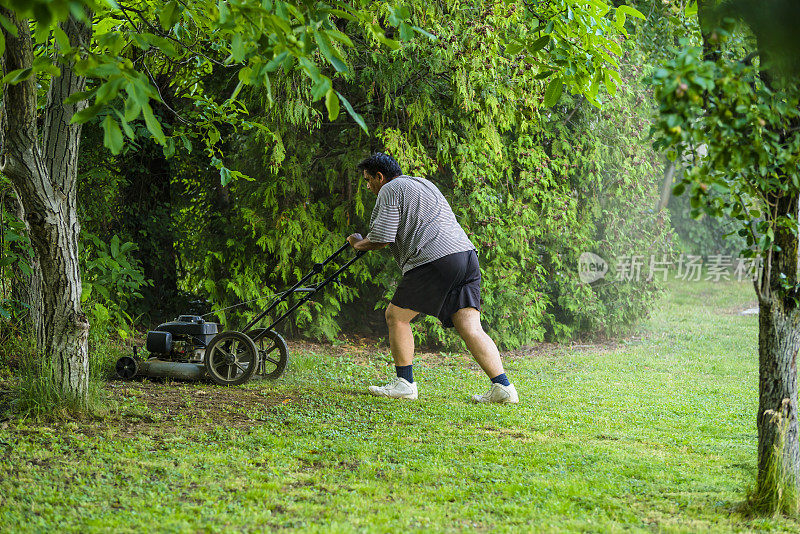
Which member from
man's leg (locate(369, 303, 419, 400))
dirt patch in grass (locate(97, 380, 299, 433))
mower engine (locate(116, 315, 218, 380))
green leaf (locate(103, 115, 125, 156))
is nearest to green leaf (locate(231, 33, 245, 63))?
green leaf (locate(103, 115, 125, 156))

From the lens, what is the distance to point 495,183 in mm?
8133

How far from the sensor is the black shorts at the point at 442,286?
16.8 ft

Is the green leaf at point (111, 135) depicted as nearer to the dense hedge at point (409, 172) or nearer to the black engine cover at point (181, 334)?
the black engine cover at point (181, 334)

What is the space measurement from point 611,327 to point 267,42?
24.8ft

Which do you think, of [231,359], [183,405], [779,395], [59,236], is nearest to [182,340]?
[231,359]

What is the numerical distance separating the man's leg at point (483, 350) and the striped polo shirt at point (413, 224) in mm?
458

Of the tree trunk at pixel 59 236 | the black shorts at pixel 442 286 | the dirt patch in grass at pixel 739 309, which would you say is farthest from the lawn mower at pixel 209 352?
the dirt patch in grass at pixel 739 309

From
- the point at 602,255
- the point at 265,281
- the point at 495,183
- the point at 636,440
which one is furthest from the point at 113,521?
the point at 602,255

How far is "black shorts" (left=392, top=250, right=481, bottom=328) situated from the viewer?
5.13 meters

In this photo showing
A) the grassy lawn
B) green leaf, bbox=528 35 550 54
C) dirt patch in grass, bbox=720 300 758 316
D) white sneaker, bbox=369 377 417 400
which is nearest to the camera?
the grassy lawn

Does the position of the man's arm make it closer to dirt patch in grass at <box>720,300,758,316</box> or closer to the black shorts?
the black shorts

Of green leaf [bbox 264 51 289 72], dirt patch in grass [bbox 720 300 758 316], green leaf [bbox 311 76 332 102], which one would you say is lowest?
dirt patch in grass [bbox 720 300 758 316]

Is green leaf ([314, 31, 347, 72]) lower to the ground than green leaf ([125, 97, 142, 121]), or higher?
higher

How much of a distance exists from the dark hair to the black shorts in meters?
0.71
